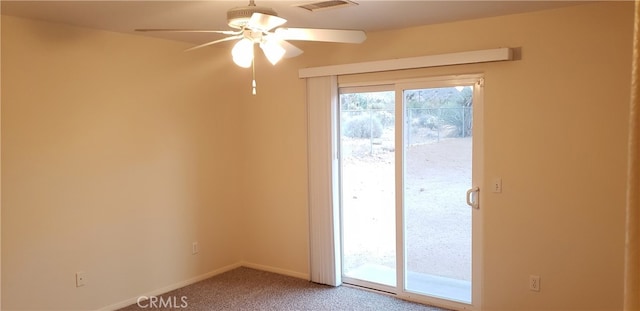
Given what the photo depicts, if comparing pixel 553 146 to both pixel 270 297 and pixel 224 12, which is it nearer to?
pixel 224 12

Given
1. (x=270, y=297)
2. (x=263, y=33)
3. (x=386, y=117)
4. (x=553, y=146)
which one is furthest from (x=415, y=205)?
(x=263, y=33)

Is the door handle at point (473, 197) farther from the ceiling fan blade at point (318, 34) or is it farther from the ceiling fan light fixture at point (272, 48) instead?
the ceiling fan light fixture at point (272, 48)

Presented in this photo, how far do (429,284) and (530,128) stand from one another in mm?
1542

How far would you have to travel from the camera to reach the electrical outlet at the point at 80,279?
12.5 ft

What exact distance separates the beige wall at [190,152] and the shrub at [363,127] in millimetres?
434

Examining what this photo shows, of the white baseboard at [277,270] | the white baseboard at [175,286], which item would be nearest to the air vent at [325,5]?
the white baseboard at [277,270]

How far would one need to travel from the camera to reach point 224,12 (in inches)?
132

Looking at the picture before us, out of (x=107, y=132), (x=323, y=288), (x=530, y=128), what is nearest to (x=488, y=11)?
(x=530, y=128)

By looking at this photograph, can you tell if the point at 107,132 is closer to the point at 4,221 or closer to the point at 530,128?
the point at 4,221

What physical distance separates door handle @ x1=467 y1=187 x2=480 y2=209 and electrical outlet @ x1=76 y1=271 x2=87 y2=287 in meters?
3.05

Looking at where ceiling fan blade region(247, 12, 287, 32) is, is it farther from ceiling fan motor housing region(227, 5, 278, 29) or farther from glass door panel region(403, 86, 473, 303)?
glass door panel region(403, 86, 473, 303)

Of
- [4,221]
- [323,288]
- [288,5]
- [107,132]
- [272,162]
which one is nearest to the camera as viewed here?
[288,5]

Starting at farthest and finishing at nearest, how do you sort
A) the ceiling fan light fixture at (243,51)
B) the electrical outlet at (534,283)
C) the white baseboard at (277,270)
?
1. the white baseboard at (277,270)
2. the electrical outlet at (534,283)
3. the ceiling fan light fixture at (243,51)

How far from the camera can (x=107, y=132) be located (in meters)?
3.97
